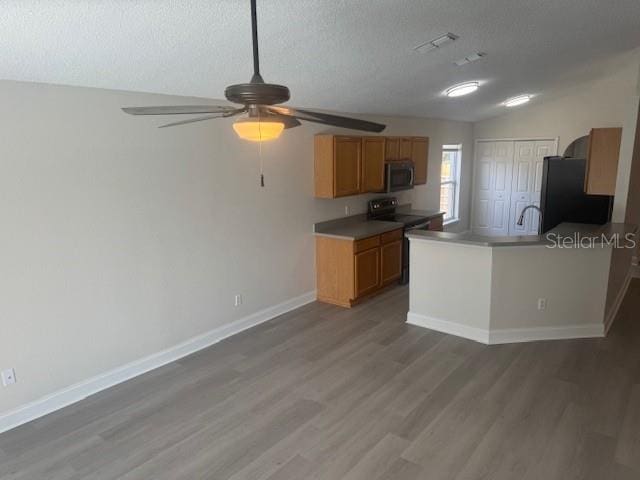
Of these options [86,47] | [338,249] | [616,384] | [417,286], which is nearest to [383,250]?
[338,249]

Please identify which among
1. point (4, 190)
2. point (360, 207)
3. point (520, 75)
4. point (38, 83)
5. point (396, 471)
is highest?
point (520, 75)

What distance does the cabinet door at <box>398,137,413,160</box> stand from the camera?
6195 mm

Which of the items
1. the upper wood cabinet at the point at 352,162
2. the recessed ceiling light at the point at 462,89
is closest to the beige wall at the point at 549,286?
the upper wood cabinet at the point at 352,162

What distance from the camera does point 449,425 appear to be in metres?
2.94

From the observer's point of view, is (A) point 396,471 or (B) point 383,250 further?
A: (B) point 383,250

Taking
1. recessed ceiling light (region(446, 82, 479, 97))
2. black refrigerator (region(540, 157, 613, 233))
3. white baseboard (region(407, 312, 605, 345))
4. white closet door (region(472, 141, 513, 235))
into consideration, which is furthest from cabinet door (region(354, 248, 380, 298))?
white closet door (region(472, 141, 513, 235))

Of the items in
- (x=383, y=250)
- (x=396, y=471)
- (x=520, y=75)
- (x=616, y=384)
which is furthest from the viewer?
(x=383, y=250)

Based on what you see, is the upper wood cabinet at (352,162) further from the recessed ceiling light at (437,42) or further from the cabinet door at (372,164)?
the recessed ceiling light at (437,42)

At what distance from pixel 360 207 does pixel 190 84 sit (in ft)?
10.3

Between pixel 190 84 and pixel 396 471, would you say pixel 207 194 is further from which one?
pixel 396 471

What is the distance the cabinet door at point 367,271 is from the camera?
5.13 meters

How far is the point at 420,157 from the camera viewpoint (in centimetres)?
663

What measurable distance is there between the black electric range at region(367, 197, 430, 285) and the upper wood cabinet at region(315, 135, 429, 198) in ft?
1.43

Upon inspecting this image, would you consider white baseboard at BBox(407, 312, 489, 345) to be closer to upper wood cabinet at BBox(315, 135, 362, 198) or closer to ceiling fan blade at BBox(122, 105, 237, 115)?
upper wood cabinet at BBox(315, 135, 362, 198)
